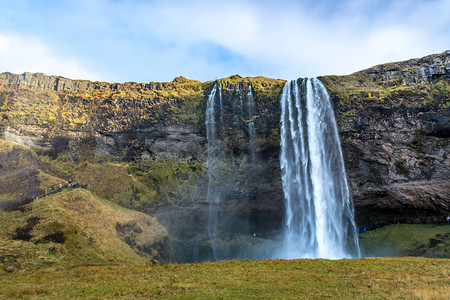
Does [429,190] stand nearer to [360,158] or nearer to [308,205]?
[360,158]

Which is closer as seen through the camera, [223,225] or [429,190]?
[429,190]

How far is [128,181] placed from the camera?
133 ft

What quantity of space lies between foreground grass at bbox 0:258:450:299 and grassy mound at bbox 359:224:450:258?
1327cm

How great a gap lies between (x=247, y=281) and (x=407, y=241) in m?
28.1

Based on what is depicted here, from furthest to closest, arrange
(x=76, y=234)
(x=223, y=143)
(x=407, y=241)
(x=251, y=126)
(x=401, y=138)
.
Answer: (x=223, y=143) < (x=251, y=126) < (x=401, y=138) < (x=407, y=241) < (x=76, y=234)

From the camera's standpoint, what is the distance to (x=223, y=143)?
43.4 metres

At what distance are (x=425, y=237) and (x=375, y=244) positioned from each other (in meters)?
5.59

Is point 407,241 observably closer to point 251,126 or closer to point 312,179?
point 312,179

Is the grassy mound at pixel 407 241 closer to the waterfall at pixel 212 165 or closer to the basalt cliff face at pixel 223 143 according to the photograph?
the basalt cliff face at pixel 223 143

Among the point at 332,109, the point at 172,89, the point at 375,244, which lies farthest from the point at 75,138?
the point at 375,244

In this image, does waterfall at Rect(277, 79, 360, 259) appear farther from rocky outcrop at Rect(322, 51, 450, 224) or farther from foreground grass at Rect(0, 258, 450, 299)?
foreground grass at Rect(0, 258, 450, 299)

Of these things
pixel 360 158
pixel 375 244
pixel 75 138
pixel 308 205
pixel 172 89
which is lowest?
pixel 375 244

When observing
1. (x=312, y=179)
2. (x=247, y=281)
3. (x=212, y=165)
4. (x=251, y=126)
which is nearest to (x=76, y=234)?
(x=247, y=281)

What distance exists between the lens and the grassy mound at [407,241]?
33188 millimetres
